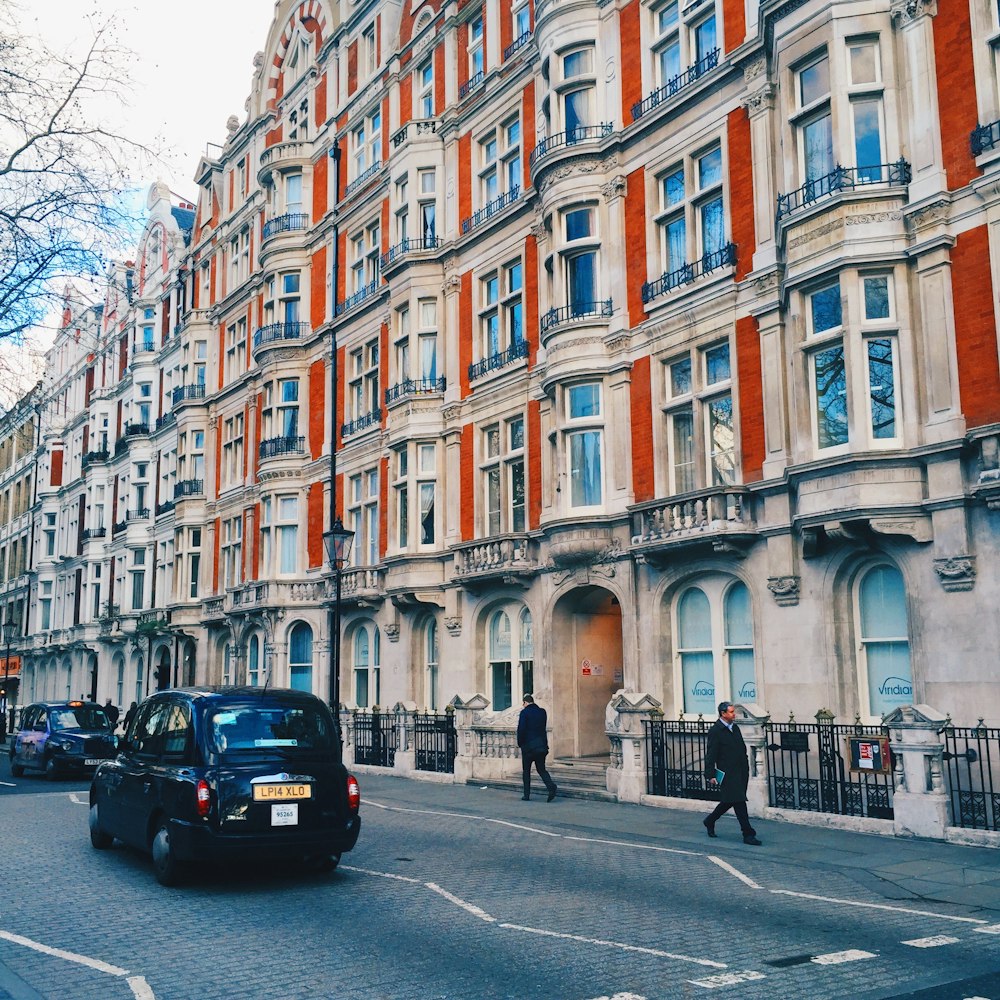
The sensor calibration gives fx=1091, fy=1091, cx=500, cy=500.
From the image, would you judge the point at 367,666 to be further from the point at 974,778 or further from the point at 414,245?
the point at 974,778

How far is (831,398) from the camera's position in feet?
57.0

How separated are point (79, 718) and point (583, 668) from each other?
477 inches

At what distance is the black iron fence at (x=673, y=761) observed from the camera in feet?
57.4

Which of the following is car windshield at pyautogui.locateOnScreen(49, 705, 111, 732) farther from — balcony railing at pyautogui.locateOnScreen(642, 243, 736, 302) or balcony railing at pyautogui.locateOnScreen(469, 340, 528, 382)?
balcony railing at pyautogui.locateOnScreen(642, 243, 736, 302)

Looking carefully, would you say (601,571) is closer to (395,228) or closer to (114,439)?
(395,228)

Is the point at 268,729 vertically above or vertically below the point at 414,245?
below

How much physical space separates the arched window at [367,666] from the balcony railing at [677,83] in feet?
51.6

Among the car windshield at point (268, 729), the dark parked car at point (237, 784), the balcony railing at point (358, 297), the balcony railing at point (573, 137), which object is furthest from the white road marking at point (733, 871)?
the balcony railing at point (358, 297)

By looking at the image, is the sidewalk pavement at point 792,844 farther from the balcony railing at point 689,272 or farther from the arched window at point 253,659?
the arched window at point 253,659

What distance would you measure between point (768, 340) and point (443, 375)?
11.2 metres

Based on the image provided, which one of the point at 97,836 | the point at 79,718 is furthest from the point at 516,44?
the point at 97,836

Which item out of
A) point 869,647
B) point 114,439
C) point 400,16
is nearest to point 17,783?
point 869,647

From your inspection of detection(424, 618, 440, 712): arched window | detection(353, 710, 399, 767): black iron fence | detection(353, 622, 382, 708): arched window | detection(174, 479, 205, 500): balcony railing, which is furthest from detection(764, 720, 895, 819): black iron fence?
detection(174, 479, 205, 500): balcony railing

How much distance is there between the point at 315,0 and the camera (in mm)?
38375
